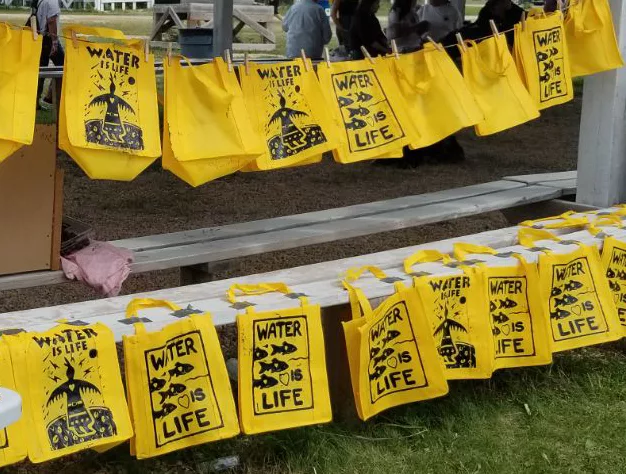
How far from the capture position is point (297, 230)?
5059mm

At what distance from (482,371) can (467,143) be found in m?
6.88

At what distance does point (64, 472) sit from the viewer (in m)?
3.54

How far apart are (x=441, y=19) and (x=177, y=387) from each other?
725 centimetres

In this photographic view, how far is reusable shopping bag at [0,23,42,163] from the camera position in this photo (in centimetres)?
329

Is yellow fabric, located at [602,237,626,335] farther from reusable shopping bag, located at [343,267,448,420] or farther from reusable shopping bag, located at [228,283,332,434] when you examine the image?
reusable shopping bag, located at [228,283,332,434]

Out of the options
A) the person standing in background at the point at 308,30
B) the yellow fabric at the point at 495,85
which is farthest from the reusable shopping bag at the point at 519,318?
the person standing in background at the point at 308,30

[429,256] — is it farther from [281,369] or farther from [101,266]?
[101,266]

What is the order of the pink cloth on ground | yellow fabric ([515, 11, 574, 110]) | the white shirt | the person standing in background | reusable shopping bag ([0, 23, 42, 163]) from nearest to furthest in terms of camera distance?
reusable shopping bag ([0, 23, 42, 163])
the pink cloth on ground
yellow fabric ([515, 11, 574, 110])
the white shirt
the person standing in background

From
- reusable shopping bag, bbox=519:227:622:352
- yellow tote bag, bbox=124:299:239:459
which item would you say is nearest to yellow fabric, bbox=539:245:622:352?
reusable shopping bag, bbox=519:227:622:352

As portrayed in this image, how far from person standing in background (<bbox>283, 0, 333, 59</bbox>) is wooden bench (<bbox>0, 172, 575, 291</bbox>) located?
4407mm

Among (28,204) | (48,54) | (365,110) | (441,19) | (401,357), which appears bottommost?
(48,54)

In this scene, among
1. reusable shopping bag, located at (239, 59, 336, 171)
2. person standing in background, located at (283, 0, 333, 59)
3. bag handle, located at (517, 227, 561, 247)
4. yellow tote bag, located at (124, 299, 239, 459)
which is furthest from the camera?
person standing in background, located at (283, 0, 333, 59)

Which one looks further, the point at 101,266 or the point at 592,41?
the point at 592,41

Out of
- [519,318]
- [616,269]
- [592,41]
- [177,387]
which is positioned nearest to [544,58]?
[592,41]
